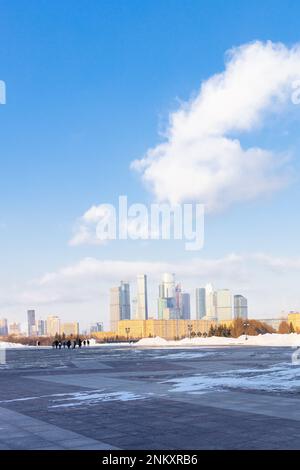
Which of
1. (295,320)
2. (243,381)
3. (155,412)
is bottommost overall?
(295,320)

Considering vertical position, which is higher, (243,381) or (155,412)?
(155,412)

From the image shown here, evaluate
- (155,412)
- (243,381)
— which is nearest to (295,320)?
(243,381)

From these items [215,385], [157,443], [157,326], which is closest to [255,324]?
[157,326]

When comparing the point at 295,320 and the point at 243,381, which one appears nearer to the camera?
the point at 243,381

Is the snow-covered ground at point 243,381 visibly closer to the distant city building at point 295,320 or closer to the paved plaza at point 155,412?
the paved plaza at point 155,412

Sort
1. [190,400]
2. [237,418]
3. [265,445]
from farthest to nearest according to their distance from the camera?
[190,400]
[237,418]
[265,445]

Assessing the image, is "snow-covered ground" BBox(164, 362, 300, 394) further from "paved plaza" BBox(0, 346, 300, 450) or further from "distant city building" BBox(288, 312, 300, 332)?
"distant city building" BBox(288, 312, 300, 332)

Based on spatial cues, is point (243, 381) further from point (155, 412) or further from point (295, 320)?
point (295, 320)

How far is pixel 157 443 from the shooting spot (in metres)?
8.30

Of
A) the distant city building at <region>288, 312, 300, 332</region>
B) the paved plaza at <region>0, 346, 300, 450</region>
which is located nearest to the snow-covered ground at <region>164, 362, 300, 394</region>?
the paved plaza at <region>0, 346, 300, 450</region>

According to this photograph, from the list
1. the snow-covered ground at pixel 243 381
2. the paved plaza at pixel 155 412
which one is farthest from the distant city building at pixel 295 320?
the paved plaza at pixel 155 412
